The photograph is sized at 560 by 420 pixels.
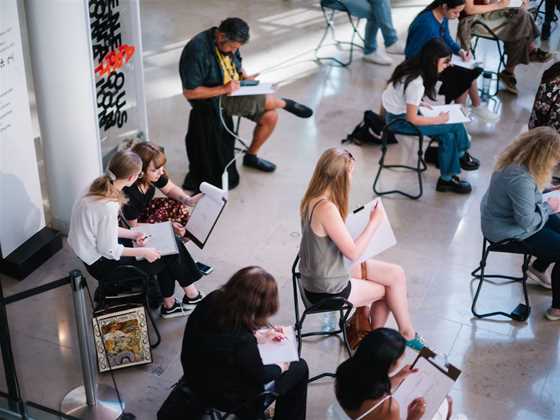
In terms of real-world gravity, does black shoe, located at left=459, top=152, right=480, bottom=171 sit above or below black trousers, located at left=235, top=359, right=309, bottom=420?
below

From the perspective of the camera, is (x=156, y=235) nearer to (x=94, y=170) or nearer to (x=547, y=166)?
(x=94, y=170)

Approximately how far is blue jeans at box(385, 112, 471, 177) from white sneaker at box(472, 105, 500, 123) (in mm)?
1148

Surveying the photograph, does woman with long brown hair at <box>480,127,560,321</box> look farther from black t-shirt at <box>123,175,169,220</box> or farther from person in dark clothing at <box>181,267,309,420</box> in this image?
black t-shirt at <box>123,175,169,220</box>

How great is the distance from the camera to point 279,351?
3613mm

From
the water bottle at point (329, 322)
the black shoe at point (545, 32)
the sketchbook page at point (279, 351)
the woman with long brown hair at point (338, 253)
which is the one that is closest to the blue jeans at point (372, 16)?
the black shoe at point (545, 32)

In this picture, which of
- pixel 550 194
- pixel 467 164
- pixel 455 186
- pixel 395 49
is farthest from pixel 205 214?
pixel 395 49

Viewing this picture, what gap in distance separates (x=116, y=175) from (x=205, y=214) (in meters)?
0.65

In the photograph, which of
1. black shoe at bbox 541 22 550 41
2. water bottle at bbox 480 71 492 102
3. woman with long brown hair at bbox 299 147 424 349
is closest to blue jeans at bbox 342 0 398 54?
water bottle at bbox 480 71 492 102

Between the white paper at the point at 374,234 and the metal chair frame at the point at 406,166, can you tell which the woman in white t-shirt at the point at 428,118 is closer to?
the metal chair frame at the point at 406,166

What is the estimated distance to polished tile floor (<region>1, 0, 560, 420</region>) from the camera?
4195 mm

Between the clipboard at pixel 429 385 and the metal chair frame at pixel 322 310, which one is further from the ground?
the clipboard at pixel 429 385

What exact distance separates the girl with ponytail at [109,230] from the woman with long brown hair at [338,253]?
884 millimetres

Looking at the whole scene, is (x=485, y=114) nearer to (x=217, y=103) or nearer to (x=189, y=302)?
(x=217, y=103)

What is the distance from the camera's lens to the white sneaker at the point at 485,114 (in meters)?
6.99
